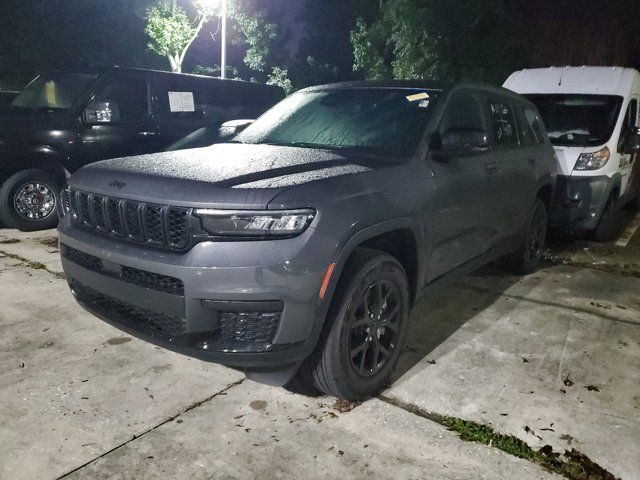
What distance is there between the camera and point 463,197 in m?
3.50

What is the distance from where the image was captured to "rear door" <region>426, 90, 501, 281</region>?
329 cm

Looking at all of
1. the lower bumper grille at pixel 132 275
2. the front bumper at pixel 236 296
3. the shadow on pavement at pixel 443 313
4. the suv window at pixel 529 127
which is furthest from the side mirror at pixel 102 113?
the suv window at pixel 529 127

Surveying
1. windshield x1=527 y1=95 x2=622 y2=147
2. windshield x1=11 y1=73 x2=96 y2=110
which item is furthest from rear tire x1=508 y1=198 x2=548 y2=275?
windshield x1=11 y1=73 x2=96 y2=110

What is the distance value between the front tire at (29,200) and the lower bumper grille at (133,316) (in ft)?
12.2

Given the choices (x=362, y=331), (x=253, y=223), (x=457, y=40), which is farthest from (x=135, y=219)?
(x=457, y=40)

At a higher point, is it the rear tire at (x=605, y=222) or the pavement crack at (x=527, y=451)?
the rear tire at (x=605, y=222)

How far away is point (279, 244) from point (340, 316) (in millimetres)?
545

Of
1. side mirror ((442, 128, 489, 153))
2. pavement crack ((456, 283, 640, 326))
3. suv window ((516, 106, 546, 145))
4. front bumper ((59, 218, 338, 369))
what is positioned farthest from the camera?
suv window ((516, 106, 546, 145))

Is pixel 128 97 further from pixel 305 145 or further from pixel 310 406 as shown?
pixel 310 406

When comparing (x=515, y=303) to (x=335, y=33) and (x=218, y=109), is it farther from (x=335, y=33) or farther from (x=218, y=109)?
(x=335, y=33)

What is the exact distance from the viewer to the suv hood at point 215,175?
7.73 ft

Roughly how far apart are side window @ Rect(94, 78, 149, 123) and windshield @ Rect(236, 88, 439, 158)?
3163 millimetres

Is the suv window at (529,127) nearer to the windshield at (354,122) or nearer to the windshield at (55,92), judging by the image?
the windshield at (354,122)

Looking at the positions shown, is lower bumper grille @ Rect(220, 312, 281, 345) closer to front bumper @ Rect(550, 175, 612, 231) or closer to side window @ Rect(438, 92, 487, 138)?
side window @ Rect(438, 92, 487, 138)
